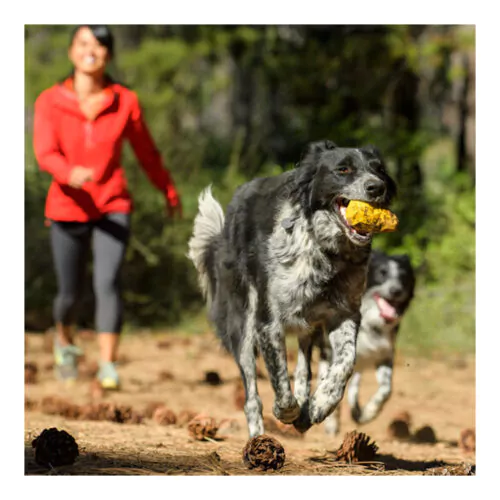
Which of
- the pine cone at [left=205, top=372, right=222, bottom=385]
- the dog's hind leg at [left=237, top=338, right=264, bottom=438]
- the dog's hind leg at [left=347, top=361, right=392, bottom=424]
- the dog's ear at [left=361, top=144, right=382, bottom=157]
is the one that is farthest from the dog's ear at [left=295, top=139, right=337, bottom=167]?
the pine cone at [left=205, top=372, right=222, bottom=385]

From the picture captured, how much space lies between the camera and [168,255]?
10891 mm

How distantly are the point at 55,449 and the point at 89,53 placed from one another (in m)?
3.32

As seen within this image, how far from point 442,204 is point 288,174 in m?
7.94

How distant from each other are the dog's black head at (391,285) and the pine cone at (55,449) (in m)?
3.12

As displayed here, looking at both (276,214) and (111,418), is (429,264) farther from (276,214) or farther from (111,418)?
(276,214)

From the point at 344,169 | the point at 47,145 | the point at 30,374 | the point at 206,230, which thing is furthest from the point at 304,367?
the point at 30,374

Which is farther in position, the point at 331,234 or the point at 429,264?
the point at 429,264

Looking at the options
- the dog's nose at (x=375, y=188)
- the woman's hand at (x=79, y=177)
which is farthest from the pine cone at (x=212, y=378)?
the dog's nose at (x=375, y=188)

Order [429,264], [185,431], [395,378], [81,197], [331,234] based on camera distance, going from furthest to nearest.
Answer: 1. [429,264]
2. [395,378]
3. [81,197]
4. [185,431]
5. [331,234]

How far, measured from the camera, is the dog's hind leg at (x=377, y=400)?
6473 millimetres

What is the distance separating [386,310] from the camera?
21.9 feet

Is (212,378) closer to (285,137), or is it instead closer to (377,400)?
(377,400)

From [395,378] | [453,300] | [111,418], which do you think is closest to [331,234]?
[111,418]

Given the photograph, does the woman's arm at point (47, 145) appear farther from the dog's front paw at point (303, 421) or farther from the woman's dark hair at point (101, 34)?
the dog's front paw at point (303, 421)
